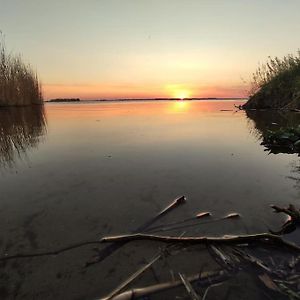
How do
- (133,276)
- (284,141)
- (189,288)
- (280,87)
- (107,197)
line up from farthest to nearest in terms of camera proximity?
(280,87), (284,141), (107,197), (133,276), (189,288)

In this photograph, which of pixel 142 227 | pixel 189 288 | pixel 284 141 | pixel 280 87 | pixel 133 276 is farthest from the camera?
pixel 280 87

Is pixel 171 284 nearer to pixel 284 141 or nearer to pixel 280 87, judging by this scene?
pixel 284 141

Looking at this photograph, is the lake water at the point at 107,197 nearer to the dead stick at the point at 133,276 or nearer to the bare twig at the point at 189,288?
the dead stick at the point at 133,276

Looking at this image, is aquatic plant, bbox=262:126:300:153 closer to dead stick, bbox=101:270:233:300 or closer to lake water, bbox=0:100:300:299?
lake water, bbox=0:100:300:299

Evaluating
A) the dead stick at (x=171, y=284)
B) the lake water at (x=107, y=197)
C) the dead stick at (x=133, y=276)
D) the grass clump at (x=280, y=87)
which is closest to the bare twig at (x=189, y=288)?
the dead stick at (x=171, y=284)

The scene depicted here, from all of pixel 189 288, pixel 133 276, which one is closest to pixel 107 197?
pixel 133 276

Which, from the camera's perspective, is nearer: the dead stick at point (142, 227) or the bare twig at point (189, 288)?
the bare twig at point (189, 288)

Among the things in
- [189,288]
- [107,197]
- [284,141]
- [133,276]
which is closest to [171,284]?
[189,288]

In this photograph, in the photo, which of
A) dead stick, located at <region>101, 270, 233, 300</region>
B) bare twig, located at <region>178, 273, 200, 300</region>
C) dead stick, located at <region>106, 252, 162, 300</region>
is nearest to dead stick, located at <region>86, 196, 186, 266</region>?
dead stick, located at <region>106, 252, 162, 300</region>

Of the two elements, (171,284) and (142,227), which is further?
(142,227)

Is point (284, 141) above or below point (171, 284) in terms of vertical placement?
above

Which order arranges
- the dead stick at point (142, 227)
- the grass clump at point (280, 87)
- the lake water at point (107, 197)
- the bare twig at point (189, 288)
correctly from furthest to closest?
the grass clump at point (280, 87) → the dead stick at point (142, 227) → the lake water at point (107, 197) → the bare twig at point (189, 288)

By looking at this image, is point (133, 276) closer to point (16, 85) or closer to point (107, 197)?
point (107, 197)

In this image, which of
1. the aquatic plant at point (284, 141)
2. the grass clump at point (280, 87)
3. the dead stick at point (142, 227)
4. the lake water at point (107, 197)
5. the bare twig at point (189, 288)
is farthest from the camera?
the grass clump at point (280, 87)
